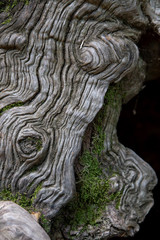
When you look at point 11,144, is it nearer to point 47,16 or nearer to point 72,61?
point 72,61

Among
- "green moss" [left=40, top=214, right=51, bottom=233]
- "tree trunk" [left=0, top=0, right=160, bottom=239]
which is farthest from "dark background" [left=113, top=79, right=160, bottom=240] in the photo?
"green moss" [left=40, top=214, right=51, bottom=233]

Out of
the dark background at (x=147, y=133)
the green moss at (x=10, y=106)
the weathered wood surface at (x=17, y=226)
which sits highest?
the green moss at (x=10, y=106)

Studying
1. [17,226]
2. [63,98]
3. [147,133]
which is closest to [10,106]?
[63,98]

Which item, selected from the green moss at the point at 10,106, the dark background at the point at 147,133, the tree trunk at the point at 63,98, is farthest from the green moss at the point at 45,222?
the dark background at the point at 147,133

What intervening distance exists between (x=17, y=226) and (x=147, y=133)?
8.39 feet

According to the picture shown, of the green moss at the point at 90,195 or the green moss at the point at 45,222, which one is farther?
the green moss at the point at 90,195

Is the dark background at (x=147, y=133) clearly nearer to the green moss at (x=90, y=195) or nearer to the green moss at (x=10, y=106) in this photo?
the green moss at (x=90, y=195)

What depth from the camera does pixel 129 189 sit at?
1.92m

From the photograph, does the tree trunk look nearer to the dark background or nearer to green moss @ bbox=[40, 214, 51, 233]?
green moss @ bbox=[40, 214, 51, 233]

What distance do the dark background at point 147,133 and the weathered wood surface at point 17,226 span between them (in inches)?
81.3

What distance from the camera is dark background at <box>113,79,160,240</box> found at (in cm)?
330

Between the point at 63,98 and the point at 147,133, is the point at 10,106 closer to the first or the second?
the point at 63,98

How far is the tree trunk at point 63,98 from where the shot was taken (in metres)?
1.63

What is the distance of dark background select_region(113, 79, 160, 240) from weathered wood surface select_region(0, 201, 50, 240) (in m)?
2.07
